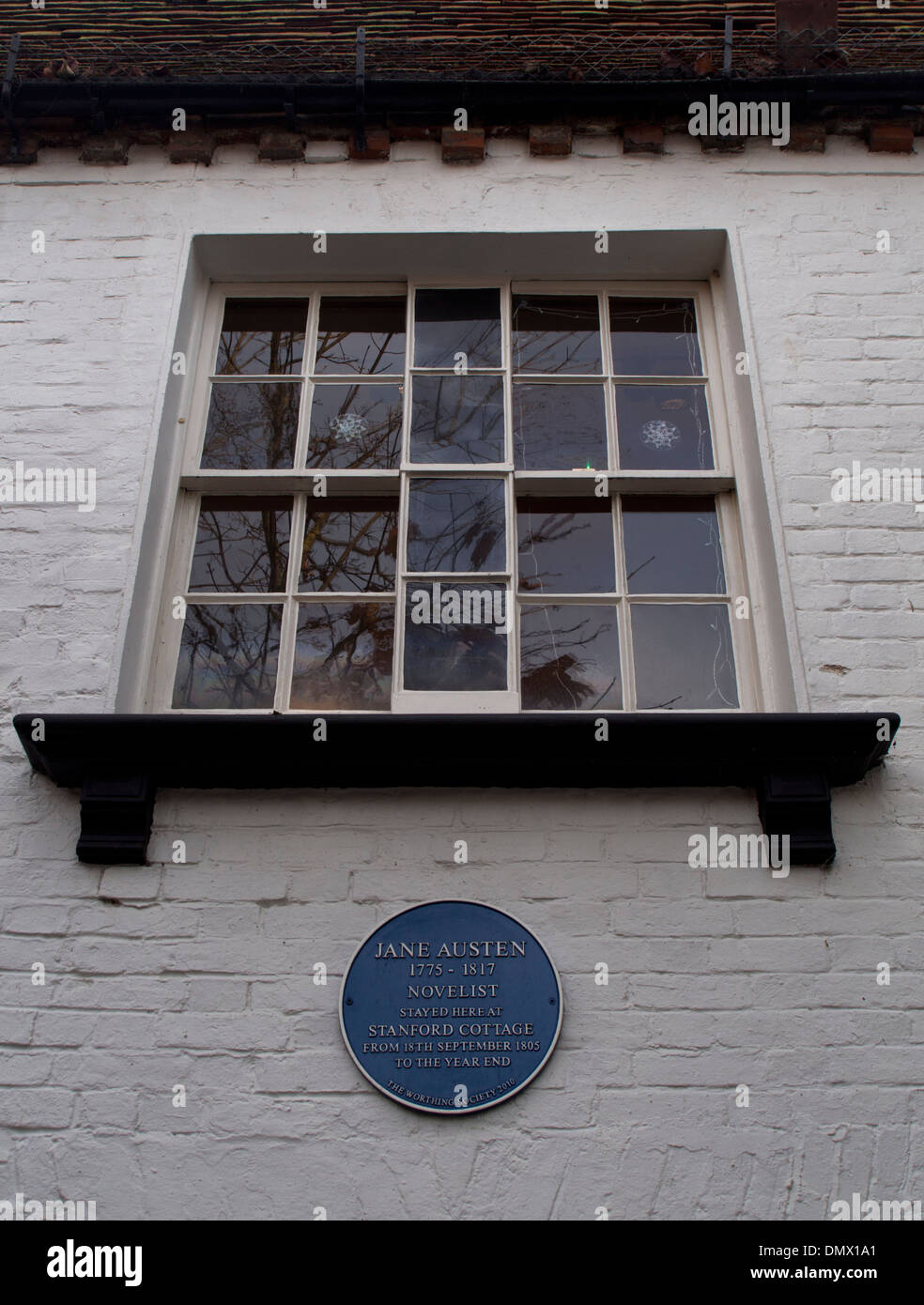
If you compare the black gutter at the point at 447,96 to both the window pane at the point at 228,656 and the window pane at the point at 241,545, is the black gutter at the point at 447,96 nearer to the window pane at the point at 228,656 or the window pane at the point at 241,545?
the window pane at the point at 241,545

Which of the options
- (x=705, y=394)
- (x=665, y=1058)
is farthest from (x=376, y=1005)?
(x=705, y=394)

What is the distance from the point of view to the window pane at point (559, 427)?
4809 millimetres

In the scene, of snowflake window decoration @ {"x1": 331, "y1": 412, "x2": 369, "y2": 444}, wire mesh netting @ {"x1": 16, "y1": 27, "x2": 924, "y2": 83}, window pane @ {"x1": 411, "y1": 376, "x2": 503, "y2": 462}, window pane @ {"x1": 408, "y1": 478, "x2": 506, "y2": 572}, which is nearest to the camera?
window pane @ {"x1": 408, "y1": 478, "x2": 506, "y2": 572}

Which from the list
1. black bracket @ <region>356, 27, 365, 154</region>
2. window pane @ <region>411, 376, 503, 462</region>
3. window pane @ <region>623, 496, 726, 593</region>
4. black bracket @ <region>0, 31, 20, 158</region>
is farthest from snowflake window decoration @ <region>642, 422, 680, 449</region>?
black bracket @ <region>0, 31, 20, 158</region>

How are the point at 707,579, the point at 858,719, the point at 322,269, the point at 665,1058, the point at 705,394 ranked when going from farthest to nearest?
the point at 322,269
the point at 705,394
the point at 707,579
the point at 858,719
the point at 665,1058

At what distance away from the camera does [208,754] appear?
12.4 ft

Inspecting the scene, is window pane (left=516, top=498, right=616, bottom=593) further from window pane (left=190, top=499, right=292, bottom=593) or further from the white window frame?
window pane (left=190, top=499, right=292, bottom=593)

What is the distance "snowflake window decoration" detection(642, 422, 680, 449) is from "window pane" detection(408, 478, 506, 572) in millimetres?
737

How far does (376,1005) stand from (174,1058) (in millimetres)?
642

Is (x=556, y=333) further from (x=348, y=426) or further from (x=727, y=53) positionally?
(x=727, y=53)

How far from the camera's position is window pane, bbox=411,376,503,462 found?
479 centimetres

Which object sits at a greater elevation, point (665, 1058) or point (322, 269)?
point (322, 269)

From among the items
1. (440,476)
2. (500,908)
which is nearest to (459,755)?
(500,908)

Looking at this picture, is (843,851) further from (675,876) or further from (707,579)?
(707,579)
